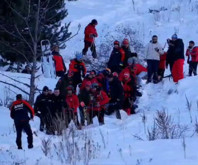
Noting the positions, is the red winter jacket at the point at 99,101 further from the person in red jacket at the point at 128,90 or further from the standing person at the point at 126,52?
the standing person at the point at 126,52

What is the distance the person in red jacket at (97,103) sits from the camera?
46.1ft

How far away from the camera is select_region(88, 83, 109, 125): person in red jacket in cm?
1405

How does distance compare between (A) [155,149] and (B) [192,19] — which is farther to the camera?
(B) [192,19]

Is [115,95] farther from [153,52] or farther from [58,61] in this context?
[58,61]

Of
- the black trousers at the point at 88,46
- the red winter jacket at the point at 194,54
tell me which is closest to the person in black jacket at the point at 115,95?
the red winter jacket at the point at 194,54

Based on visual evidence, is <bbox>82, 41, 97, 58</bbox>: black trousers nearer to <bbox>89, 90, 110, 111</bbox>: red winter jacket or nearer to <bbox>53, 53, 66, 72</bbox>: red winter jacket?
<bbox>53, 53, 66, 72</bbox>: red winter jacket

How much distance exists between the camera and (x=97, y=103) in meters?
14.2

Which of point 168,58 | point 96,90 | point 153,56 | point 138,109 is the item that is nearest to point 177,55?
point 168,58

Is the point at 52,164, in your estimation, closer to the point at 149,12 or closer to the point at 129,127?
the point at 129,127

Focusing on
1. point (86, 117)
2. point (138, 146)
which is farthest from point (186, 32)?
point (138, 146)

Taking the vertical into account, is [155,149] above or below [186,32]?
below

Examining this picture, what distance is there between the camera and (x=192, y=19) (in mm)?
27625

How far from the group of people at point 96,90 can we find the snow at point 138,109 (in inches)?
13.2

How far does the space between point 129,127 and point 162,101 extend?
3219 millimetres
